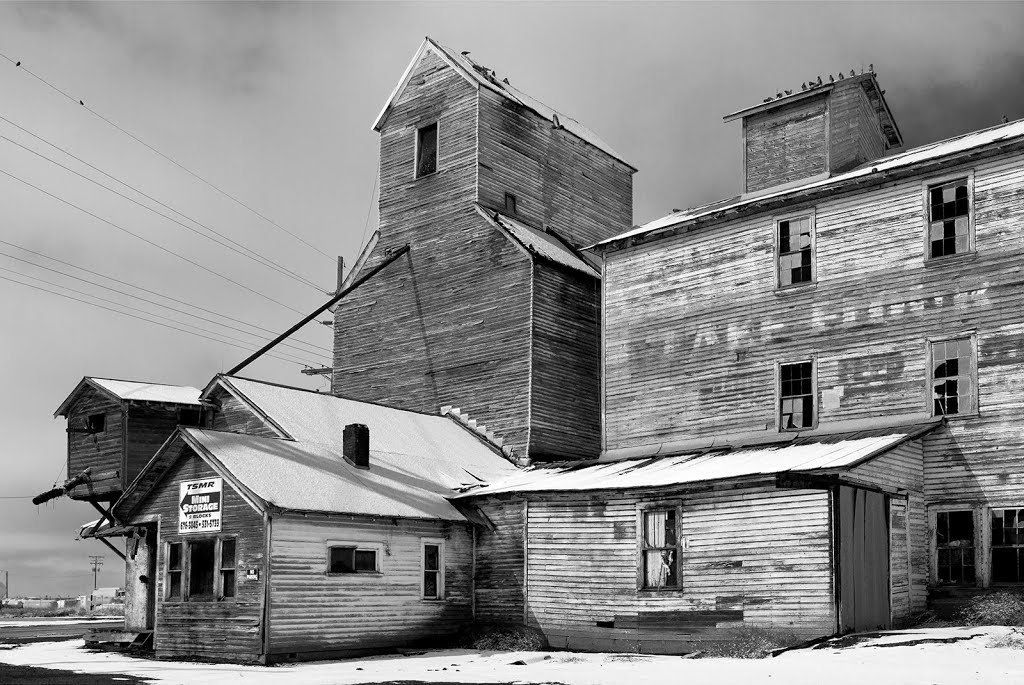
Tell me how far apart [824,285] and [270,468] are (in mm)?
14181

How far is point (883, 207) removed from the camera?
1083 inches

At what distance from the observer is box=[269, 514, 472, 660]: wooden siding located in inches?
985

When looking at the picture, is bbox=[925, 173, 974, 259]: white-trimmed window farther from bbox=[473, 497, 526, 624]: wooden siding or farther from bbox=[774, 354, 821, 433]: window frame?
bbox=[473, 497, 526, 624]: wooden siding

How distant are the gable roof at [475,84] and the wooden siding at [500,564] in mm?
15688

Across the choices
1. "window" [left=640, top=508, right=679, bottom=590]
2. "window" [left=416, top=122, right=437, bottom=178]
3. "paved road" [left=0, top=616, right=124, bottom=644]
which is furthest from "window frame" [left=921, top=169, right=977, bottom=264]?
"paved road" [left=0, top=616, right=124, bottom=644]

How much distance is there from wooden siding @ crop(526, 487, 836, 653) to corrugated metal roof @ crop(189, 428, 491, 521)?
3065mm

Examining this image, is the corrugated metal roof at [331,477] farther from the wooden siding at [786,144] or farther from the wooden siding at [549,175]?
the wooden siding at [786,144]

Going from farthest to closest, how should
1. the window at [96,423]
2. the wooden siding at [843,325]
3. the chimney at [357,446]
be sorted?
the window at [96,423], the chimney at [357,446], the wooden siding at [843,325]

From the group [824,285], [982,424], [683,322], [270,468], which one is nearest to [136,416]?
[270,468]

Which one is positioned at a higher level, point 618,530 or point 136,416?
point 136,416

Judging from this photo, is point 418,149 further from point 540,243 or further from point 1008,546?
point 1008,546

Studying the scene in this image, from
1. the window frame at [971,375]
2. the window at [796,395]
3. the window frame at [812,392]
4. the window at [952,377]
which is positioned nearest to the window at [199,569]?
the window frame at [812,392]

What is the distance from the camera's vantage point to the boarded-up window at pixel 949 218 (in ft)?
85.6

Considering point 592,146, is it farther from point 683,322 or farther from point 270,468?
point 270,468
